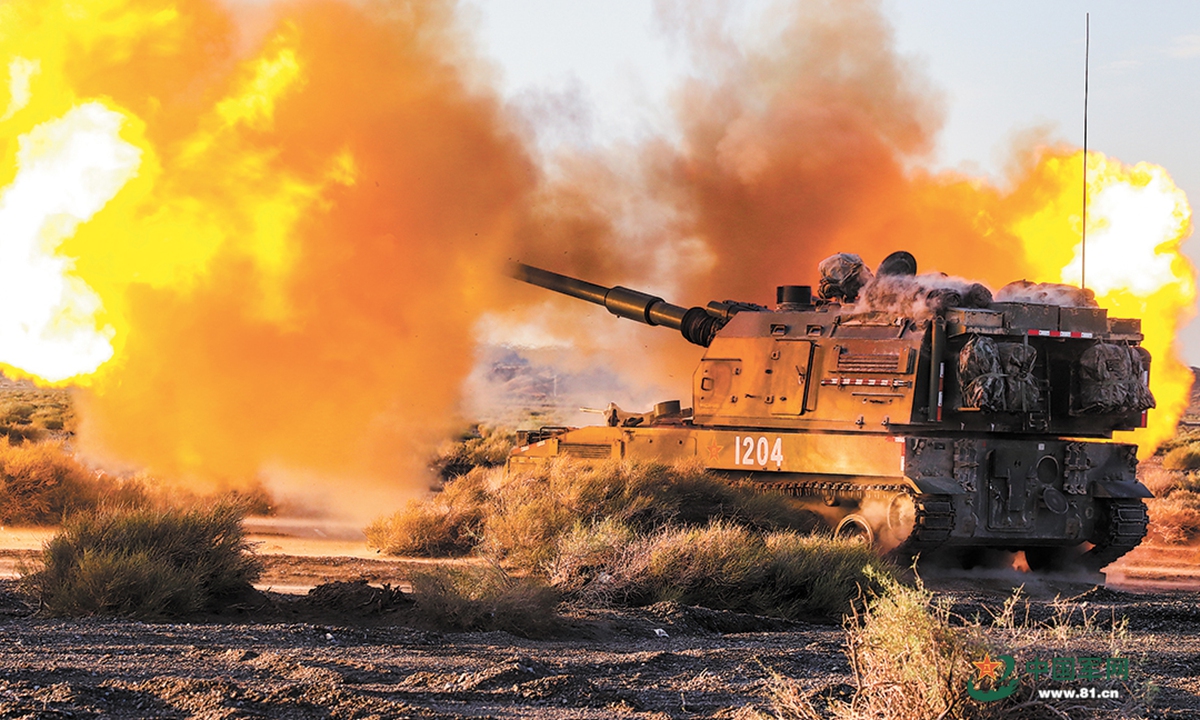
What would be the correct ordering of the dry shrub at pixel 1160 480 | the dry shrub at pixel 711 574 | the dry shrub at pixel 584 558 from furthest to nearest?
1. the dry shrub at pixel 1160 480
2. the dry shrub at pixel 584 558
3. the dry shrub at pixel 711 574

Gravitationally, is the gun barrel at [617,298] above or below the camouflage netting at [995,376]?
above

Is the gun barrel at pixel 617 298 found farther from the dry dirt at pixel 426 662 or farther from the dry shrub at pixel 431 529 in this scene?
the dry dirt at pixel 426 662

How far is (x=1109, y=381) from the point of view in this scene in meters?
15.4

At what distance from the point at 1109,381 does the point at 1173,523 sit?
892 centimetres

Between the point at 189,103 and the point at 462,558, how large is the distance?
693 cm

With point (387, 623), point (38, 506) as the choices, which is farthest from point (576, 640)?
point (38, 506)

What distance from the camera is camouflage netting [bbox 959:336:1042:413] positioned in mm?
14820

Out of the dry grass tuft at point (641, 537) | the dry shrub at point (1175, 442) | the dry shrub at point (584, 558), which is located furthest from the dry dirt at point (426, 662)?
the dry shrub at point (1175, 442)

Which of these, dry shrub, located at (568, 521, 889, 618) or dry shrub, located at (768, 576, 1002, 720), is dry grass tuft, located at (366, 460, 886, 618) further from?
dry shrub, located at (768, 576, 1002, 720)

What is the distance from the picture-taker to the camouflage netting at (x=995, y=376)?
1482 cm

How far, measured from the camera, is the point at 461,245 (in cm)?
2102

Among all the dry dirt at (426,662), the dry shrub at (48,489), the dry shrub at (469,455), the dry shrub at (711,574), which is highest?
the dry shrub at (469,455)

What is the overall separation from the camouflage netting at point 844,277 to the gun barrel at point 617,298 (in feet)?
7.47

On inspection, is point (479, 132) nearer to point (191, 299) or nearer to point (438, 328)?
point (438, 328)
